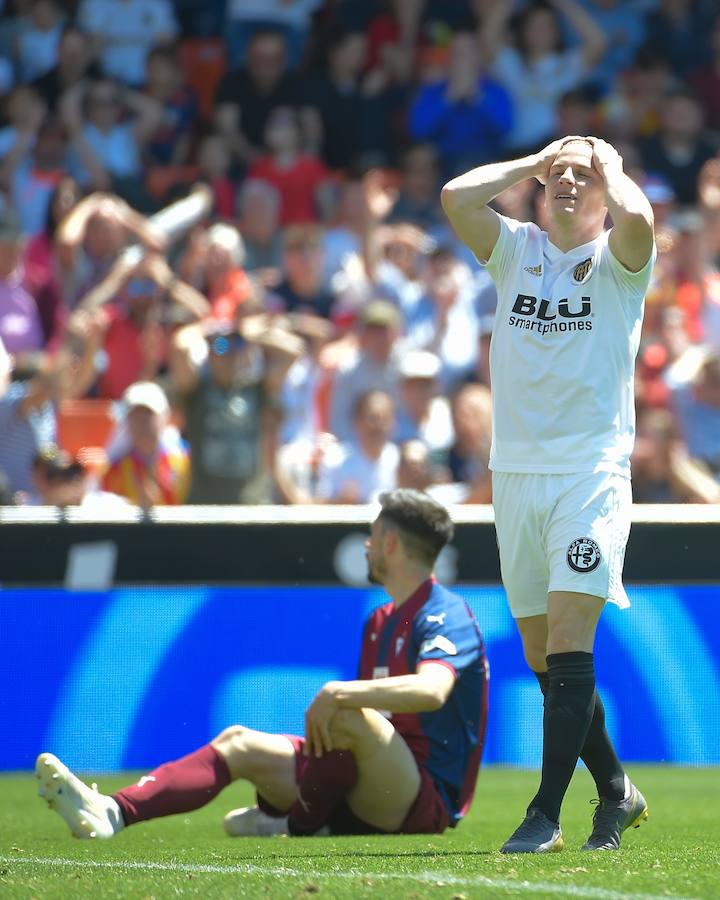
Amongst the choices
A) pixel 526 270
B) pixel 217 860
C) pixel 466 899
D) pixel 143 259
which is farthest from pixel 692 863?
pixel 143 259

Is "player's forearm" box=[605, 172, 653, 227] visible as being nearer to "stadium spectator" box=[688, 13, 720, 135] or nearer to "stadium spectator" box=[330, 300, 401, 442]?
"stadium spectator" box=[330, 300, 401, 442]

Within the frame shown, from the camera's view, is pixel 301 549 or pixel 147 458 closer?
pixel 301 549

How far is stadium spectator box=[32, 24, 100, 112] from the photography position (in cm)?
1328

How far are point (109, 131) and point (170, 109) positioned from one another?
76cm

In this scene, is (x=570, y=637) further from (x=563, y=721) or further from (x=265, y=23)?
(x=265, y=23)

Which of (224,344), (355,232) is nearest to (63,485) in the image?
(224,344)

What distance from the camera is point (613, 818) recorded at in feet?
16.7

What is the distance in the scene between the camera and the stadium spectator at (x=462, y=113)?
13.6 m

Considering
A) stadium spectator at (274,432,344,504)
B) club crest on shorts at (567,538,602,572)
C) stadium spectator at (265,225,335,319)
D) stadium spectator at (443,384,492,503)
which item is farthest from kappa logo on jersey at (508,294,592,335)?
stadium spectator at (265,225,335,319)

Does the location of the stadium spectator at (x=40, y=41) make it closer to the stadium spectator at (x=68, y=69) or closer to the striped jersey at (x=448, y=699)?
the stadium spectator at (x=68, y=69)

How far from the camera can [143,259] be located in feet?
36.7

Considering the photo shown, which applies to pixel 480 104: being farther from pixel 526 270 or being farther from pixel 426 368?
pixel 526 270

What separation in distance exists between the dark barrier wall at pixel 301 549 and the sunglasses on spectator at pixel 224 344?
4.36 ft

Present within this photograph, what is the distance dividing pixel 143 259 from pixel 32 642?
3650 millimetres
